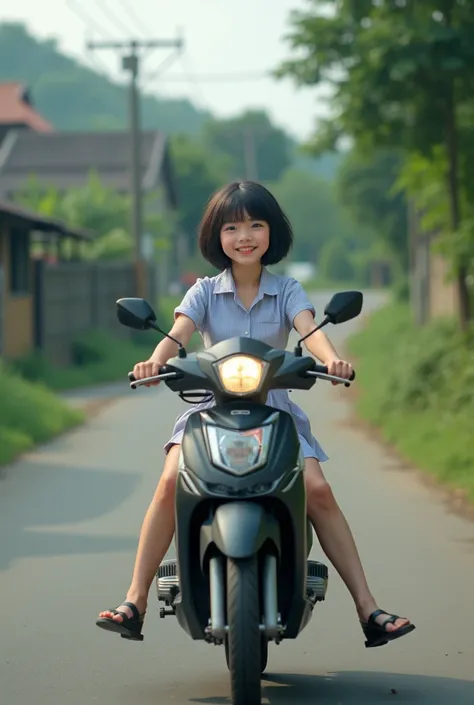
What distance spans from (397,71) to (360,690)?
1019 cm

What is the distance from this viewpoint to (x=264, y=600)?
5379 mm

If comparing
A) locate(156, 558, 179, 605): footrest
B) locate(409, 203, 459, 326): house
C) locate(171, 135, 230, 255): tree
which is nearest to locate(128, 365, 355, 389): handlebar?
locate(156, 558, 179, 605): footrest

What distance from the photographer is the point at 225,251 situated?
20.1ft

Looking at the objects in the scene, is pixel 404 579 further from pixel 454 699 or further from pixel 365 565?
pixel 454 699

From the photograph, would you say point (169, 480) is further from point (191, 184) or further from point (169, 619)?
point (191, 184)

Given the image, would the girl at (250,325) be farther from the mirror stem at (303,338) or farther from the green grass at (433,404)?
the green grass at (433,404)

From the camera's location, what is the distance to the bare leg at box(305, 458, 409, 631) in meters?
5.94

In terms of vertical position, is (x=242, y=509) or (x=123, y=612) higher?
(x=242, y=509)

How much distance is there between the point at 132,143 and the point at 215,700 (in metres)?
30.0

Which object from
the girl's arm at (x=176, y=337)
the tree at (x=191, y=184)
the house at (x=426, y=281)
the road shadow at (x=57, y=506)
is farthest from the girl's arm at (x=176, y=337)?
the tree at (x=191, y=184)

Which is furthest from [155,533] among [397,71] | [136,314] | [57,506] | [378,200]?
[378,200]

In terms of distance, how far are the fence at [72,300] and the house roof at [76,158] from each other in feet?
94.7

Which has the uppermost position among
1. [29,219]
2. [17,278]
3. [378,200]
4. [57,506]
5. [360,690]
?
[378,200]

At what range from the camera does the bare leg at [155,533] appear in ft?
19.0
